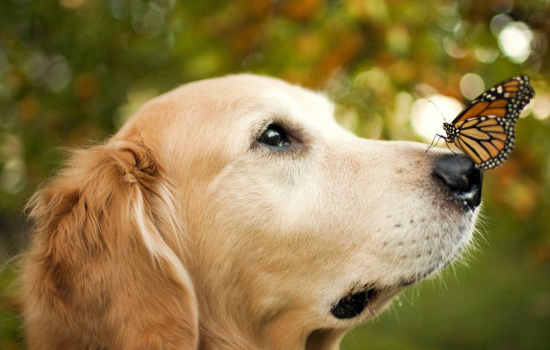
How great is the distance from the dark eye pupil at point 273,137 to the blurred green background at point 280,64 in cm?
88

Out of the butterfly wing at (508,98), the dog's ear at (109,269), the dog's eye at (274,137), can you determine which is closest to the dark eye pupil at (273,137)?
the dog's eye at (274,137)

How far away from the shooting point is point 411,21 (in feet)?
11.2

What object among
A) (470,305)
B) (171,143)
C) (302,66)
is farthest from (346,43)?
(470,305)

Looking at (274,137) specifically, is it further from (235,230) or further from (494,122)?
(494,122)

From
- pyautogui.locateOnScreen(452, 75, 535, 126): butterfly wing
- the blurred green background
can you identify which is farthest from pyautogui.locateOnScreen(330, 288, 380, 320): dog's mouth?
pyautogui.locateOnScreen(452, 75, 535, 126): butterfly wing

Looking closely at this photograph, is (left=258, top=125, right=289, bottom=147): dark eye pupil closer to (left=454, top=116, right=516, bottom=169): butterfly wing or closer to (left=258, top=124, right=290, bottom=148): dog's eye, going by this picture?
(left=258, top=124, right=290, bottom=148): dog's eye

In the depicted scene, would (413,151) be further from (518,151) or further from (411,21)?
(518,151)

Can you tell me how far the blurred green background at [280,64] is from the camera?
346cm

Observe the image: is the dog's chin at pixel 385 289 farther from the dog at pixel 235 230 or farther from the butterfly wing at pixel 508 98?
the butterfly wing at pixel 508 98

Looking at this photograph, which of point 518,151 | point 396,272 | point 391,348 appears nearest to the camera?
point 396,272

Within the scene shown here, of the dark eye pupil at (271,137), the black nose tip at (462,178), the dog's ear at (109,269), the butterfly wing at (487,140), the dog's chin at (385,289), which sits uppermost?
the butterfly wing at (487,140)

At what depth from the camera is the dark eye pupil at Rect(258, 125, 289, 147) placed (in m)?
2.57

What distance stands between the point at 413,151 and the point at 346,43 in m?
1.31

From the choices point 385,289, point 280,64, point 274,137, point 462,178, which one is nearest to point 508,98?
point 462,178
